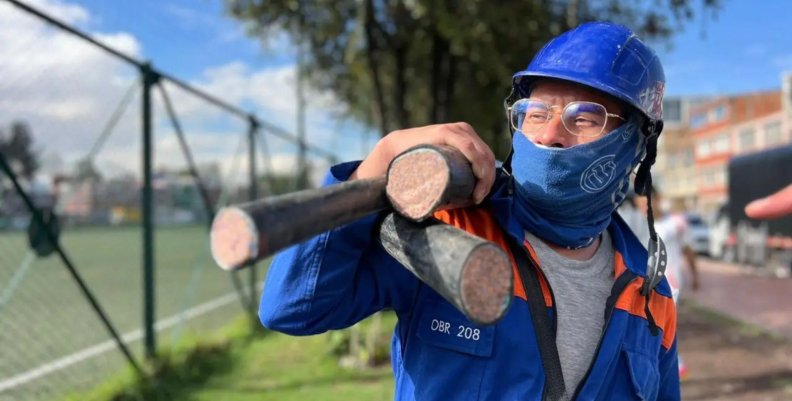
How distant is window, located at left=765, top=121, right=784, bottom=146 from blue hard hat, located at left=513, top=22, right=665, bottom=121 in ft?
182

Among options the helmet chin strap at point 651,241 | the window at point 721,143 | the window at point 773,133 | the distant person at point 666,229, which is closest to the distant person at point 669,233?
the distant person at point 666,229

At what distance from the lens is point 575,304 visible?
1.55 metres

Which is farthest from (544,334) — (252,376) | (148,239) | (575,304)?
(252,376)

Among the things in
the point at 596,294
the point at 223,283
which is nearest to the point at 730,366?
the point at 596,294

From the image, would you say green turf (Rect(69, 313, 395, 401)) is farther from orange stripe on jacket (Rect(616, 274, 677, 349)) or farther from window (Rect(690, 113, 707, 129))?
window (Rect(690, 113, 707, 129))

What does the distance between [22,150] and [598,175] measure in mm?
4561

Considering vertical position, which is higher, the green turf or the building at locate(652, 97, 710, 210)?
the green turf

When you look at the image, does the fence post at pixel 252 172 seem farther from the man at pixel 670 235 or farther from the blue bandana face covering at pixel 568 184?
the blue bandana face covering at pixel 568 184

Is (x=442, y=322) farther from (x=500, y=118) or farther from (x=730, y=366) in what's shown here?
(x=500, y=118)

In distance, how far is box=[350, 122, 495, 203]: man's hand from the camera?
1.21m

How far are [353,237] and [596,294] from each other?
66 cm

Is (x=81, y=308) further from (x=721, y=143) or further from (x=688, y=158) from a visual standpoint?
(x=688, y=158)

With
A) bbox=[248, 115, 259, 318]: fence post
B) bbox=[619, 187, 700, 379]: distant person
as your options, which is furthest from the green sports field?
bbox=[619, 187, 700, 379]: distant person

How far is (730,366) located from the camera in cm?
668
